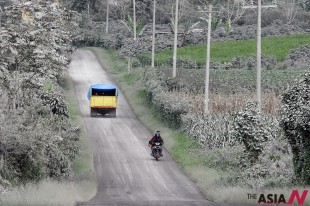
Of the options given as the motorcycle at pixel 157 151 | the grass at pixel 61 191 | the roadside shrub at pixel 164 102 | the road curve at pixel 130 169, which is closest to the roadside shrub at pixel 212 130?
the road curve at pixel 130 169

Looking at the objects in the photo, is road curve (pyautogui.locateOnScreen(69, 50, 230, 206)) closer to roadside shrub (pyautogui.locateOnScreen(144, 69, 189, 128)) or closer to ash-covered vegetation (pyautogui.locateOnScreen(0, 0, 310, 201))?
roadside shrub (pyautogui.locateOnScreen(144, 69, 189, 128))

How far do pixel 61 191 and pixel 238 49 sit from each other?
65.3 metres

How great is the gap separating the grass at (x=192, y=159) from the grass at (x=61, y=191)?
17.1 feet

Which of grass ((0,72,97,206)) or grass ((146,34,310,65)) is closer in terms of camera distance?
grass ((0,72,97,206))

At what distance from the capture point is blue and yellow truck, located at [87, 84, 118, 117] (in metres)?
60.3

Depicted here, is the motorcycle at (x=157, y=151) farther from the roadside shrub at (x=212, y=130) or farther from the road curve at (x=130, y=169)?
the roadside shrub at (x=212, y=130)

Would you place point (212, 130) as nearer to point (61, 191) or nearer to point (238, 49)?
point (61, 191)

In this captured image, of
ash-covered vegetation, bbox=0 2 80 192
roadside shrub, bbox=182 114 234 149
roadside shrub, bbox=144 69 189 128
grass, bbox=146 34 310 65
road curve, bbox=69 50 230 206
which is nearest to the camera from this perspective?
ash-covered vegetation, bbox=0 2 80 192

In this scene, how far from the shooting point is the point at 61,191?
29.3 meters

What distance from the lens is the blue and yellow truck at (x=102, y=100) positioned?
60.3 meters

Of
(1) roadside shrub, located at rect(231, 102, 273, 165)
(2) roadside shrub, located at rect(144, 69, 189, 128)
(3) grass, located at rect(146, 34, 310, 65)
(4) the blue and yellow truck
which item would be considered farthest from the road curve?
(3) grass, located at rect(146, 34, 310, 65)

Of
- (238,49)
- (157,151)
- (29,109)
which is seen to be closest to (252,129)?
(29,109)

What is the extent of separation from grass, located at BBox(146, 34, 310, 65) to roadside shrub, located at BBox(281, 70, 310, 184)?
170 ft

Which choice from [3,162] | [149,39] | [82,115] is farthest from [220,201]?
[149,39]
